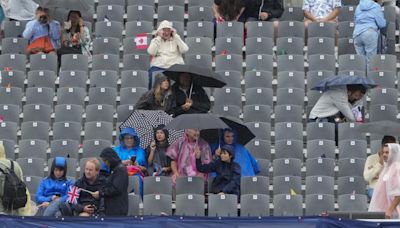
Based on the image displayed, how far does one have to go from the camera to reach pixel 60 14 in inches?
1161

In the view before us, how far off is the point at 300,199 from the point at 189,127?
155cm

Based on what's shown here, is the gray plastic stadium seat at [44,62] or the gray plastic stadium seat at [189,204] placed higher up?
the gray plastic stadium seat at [44,62]

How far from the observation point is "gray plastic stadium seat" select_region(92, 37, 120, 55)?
28.8m

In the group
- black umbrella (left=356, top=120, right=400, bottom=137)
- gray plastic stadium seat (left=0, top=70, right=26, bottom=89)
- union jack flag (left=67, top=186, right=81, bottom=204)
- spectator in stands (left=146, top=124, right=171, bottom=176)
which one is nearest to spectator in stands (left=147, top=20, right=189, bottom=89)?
gray plastic stadium seat (left=0, top=70, right=26, bottom=89)

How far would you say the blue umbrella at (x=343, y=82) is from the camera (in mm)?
26672

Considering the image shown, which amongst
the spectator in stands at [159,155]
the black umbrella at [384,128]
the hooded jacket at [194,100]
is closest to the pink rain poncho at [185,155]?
the spectator in stands at [159,155]

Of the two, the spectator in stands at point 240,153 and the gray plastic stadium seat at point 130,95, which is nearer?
the spectator in stands at point 240,153

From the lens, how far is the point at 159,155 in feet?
83.9

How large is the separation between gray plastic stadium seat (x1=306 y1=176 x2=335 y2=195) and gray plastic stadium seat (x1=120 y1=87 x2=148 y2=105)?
9.89 ft

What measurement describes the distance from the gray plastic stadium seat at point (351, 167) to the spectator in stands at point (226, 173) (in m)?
1.47

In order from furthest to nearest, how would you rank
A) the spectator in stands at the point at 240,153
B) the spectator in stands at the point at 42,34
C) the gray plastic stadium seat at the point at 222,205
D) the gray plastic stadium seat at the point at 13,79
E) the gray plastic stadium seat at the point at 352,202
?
the spectator in stands at the point at 42,34 → the gray plastic stadium seat at the point at 13,79 → the spectator in stands at the point at 240,153 → the gray plastic stadium seat at the point at 352,202 → the gray plastic stadium seat at the point at 222,205

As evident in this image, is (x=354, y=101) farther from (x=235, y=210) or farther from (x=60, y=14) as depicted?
(x=60, y=14)

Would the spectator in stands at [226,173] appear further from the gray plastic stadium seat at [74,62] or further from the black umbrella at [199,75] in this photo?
the gray plastic stadium seat at [74,62]

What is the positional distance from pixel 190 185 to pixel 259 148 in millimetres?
1580
